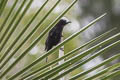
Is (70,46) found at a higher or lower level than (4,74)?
higher

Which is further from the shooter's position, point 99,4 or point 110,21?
point 99,4

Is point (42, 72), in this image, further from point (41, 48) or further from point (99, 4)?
point (41, 48)

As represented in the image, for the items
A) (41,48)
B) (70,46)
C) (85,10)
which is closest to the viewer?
(85,10)

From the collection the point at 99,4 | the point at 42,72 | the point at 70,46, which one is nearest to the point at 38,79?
the point at 42,72

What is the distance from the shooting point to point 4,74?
46 centimetres

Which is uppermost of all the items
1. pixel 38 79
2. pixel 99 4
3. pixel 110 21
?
pixel 99 4

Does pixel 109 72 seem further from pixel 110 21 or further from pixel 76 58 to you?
pixel 110 21

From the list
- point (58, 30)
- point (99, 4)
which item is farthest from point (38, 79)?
Answer: point (58, 30)

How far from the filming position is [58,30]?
248 cm

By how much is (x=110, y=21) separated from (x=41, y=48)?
5.72ft

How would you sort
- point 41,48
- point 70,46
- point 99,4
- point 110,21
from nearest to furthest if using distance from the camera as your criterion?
point 110,21 < point 99,4 < point 70,46 < point 41,48

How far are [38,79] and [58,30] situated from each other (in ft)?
6.66

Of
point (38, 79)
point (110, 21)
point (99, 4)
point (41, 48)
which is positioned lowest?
point (38, 79)

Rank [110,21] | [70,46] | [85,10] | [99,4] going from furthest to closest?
[70,46] < [85,10] < [99,4] < [110,21]
